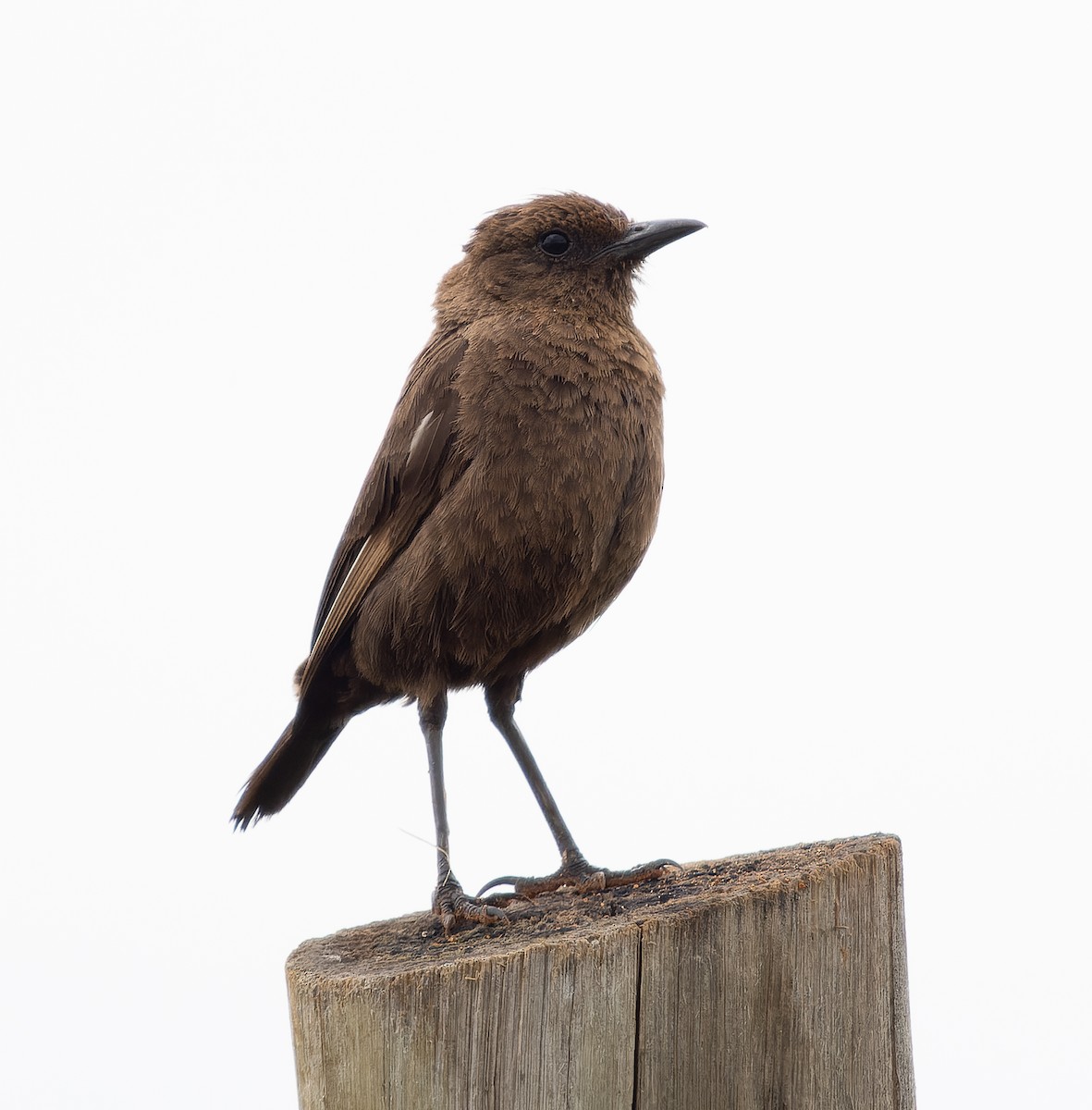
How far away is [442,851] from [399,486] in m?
1.16

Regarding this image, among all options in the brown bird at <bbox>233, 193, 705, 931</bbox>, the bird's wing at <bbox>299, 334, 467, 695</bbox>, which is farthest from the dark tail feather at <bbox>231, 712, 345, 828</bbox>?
the bird's wing at <bbox>299, 334, 467, 695</bbox>

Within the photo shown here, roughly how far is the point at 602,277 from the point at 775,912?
237 centimetres

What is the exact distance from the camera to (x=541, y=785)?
185 inches

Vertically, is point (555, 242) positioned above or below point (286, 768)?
above

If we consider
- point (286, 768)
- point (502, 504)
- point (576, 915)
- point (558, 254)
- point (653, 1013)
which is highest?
point (558, 254)

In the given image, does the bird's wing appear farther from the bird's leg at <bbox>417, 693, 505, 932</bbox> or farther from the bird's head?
the bird's leg at <bbox>417, 693, 505, 932</bbox>

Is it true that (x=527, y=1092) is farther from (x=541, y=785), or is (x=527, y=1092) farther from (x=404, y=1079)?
(x=541, y=785)

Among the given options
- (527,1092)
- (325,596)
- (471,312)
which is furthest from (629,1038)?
(471,312)

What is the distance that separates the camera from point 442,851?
4160 mm

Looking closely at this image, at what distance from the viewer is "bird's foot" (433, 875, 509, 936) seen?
3742 mm

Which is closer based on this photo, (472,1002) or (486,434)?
(472,1002)

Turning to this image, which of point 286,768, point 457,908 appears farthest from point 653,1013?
point 286,768

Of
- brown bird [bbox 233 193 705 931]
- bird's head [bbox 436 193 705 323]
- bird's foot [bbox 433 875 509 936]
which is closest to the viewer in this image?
bird's foot [bbox 433 875 509 936]

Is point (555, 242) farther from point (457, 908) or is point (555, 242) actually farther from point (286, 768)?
point (457, 908)
